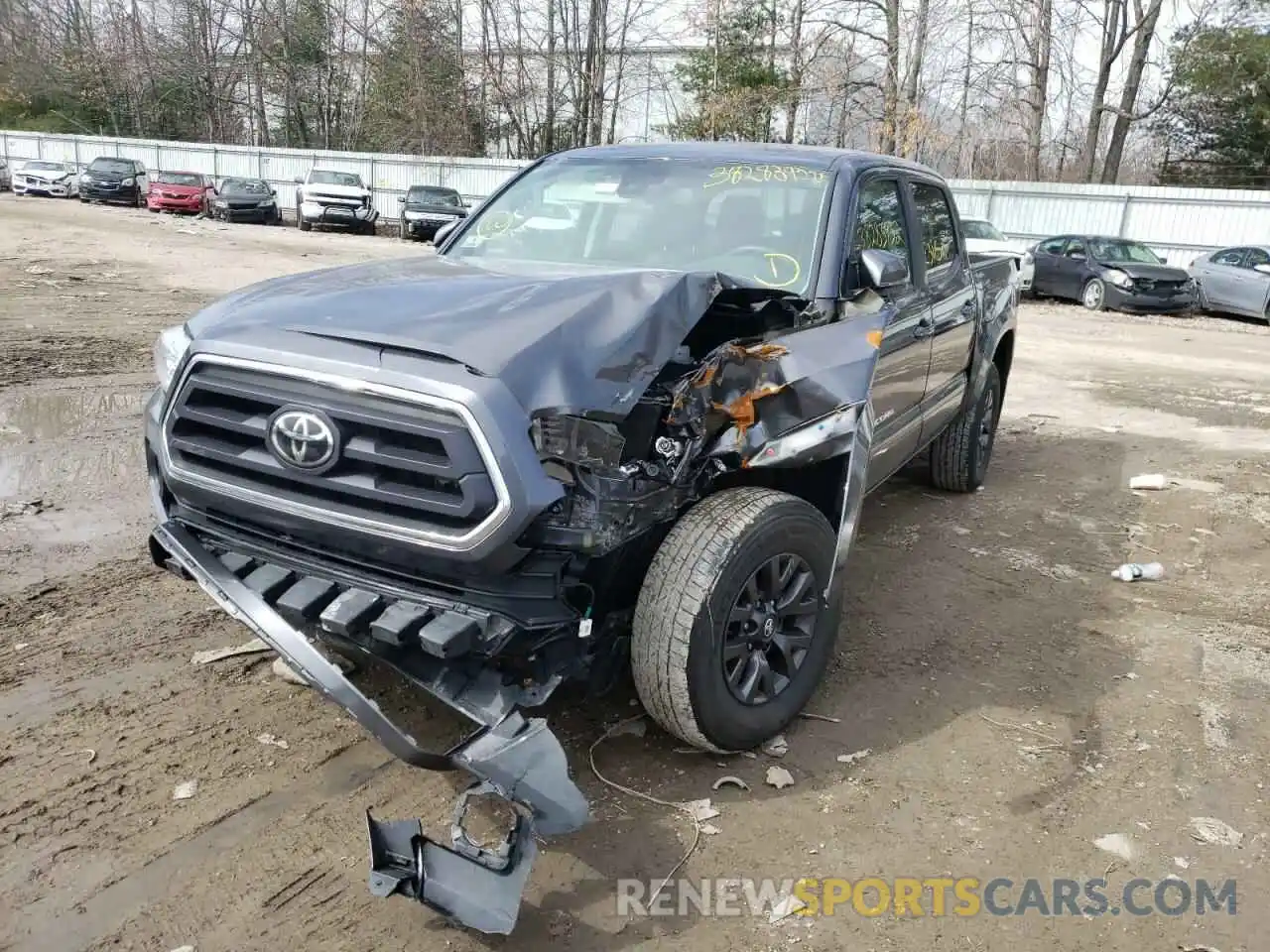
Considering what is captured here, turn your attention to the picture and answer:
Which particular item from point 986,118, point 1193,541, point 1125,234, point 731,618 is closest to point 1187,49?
point 986,118

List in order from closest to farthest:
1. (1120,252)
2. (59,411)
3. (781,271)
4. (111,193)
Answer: (781,271) < (59,411) < (1120,252) < (111,193)

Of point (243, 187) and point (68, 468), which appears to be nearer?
point (68, 468)

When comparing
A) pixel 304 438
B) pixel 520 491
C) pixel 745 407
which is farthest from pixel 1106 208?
pixel 304 438

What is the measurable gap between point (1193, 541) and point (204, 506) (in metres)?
5.38

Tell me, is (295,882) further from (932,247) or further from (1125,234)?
(1125,234)

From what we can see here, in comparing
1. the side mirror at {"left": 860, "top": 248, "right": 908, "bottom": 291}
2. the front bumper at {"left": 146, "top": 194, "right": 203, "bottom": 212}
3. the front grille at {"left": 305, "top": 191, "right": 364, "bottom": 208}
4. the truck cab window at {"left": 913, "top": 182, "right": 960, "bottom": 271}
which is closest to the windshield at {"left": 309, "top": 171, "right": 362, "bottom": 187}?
the front grille at {"left": 305, "top": 191, "right": 364, "bottom": 208}

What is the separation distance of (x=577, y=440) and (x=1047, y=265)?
66.3 feet

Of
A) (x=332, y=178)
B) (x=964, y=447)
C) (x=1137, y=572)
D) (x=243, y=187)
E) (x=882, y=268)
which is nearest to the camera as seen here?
(x=882, y=268)

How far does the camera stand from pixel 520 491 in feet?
8.33

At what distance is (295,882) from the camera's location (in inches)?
105

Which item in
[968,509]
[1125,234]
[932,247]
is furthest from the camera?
[1125,234]

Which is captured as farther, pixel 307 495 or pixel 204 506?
pixel 204 506

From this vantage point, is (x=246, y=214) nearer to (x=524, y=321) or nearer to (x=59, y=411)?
(x=59, y=411)

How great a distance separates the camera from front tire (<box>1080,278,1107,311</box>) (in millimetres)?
19438
